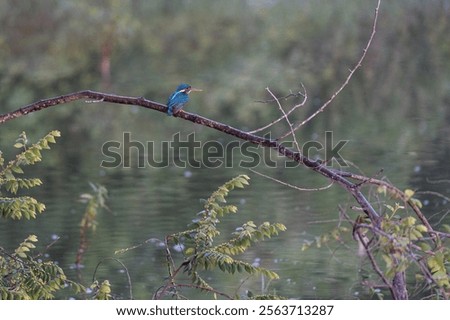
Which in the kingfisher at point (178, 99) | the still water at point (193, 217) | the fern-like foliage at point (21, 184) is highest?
the kingfisher at point (178, 99)

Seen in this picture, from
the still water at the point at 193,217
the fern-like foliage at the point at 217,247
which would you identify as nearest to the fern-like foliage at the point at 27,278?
the fern-like foliage at the point at 217,247

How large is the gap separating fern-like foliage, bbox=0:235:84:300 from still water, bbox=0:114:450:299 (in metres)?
1.26

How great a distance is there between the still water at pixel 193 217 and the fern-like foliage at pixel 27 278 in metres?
1.26

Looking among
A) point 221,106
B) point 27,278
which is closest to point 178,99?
point 27,278

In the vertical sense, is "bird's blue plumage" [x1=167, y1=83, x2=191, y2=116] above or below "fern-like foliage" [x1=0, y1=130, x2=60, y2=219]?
above

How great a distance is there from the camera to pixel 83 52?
48.1 feet

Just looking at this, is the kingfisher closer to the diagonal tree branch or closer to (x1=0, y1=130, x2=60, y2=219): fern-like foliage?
the diagonal tree branch

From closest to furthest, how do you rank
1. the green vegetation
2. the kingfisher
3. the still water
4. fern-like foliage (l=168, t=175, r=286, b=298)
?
1. fern-like foliage (l=168, t=175, r=286, b=298)
2. the kingfisher
3. the green vegetation
4. the still water

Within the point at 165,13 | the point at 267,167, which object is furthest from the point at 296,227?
the point at 165,13

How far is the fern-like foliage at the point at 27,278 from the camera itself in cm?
393

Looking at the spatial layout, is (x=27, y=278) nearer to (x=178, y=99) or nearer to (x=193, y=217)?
(x=178, y=99)

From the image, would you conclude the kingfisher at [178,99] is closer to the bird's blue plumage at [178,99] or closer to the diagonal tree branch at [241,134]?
the bird's blue plumage at [178,99]

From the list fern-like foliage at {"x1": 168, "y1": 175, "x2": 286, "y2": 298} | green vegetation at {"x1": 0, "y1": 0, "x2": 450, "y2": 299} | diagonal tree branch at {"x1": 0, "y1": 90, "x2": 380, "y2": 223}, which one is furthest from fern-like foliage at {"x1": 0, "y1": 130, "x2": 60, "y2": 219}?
fern-like foliage at {"x1": 168, "y1": 175, "x2": 286, "y2": 298}

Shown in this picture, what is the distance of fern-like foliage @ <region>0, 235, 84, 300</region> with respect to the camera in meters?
3.93
